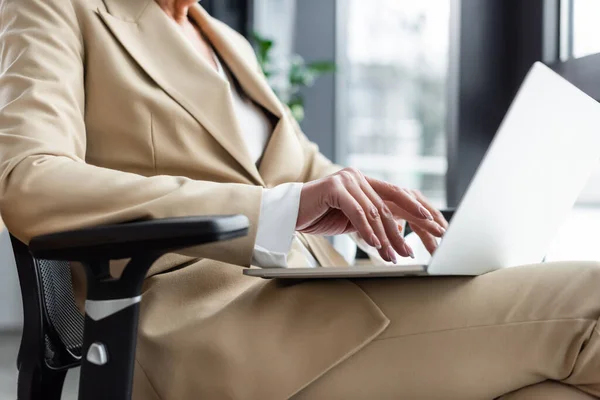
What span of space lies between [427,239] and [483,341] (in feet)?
1.23

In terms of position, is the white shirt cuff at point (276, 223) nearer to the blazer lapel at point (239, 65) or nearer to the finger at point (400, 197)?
the finger at point (400, 197)

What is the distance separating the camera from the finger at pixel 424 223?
1105mm

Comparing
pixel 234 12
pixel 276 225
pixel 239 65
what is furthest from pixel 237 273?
pixel 234 12

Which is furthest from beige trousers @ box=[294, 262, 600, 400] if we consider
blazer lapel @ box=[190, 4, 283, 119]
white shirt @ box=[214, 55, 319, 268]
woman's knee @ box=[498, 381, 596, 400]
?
blazer lapel @ box=[190, 4, 283, 119]

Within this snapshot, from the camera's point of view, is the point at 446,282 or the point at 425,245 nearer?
the point at 446,282

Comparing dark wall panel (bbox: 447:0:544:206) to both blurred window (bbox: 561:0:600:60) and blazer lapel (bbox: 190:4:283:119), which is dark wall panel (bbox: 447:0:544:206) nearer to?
blurred window (bbox: 561:0:600:60)

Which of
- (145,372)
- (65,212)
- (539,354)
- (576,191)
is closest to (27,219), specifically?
(65,212)

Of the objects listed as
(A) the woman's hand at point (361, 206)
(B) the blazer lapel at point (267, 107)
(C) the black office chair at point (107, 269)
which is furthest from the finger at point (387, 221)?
(B) the blazer lapel at point (267, 107)

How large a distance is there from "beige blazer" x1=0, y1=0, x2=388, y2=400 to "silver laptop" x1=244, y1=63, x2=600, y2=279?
74 mm

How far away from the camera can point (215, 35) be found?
57.0 inches

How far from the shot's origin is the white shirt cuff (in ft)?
3.02

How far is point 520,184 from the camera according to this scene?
811 mm

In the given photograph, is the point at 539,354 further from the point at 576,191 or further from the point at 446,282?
the point at 576,191

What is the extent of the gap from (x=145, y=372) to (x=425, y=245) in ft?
1.60
